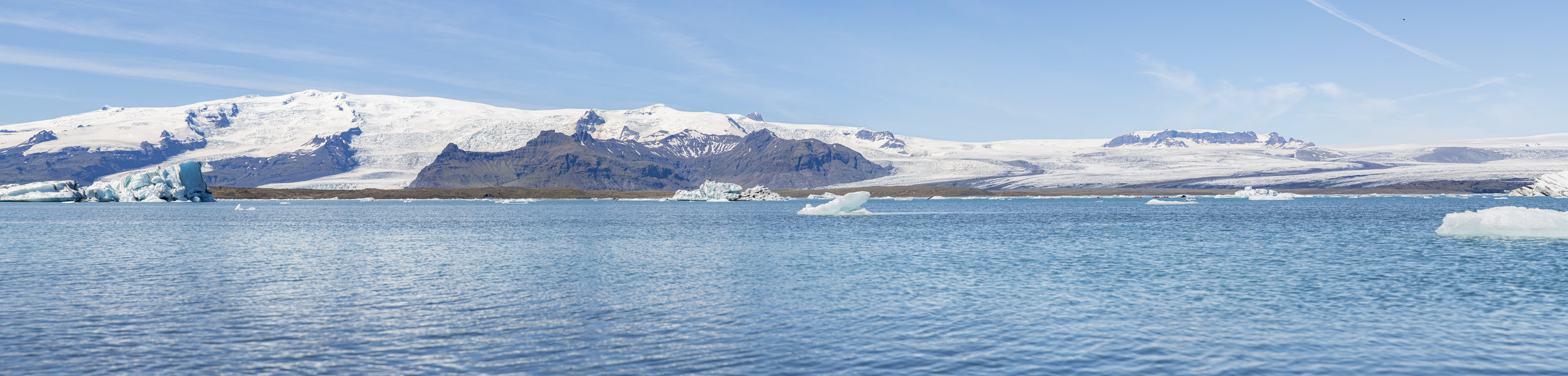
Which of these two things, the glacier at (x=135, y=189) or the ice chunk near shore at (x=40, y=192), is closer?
the ice chunk near shore at (x=40, y=192)

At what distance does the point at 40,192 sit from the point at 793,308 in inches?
7789

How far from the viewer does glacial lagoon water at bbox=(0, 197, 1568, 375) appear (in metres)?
14.7

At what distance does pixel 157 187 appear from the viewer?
173 meters

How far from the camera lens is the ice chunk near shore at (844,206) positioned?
91062 millimetres

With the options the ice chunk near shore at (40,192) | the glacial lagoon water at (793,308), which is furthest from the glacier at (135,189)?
the glacial lagoon water at (793,308)

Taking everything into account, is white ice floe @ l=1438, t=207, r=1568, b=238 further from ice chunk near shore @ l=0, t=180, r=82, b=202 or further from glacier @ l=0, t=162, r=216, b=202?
ice chunk near shore @ l=0, t=180, r=82, b=202

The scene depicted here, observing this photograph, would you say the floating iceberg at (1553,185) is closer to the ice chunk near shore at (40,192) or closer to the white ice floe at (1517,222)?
the white ice floe at (1517,222)

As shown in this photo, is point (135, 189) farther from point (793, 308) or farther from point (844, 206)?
point (793, 308)

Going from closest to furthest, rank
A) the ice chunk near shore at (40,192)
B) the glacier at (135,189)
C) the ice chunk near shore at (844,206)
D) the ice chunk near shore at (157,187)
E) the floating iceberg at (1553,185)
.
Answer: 1. the ice chunk near shore at (844,206)
2. the ice chunk near shore at (40,192)
3. the glacier at (135,189)
4. the ice chunk near shore at (157,187)
5. the floating iceberg at (1553,185)

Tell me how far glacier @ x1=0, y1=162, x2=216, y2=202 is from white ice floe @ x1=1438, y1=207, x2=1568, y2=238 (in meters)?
192

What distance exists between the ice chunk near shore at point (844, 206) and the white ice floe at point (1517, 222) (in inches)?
1978

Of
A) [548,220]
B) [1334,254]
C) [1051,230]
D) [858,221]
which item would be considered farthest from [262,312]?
[548,220]

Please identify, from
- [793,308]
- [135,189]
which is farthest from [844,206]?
[135,189]

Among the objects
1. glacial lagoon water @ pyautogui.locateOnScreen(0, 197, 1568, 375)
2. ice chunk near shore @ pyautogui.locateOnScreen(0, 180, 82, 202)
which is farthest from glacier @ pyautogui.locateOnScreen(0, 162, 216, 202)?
glacial lagoon water @ pyautogui.locateOnScreen(0, 197, 1568, 375)
